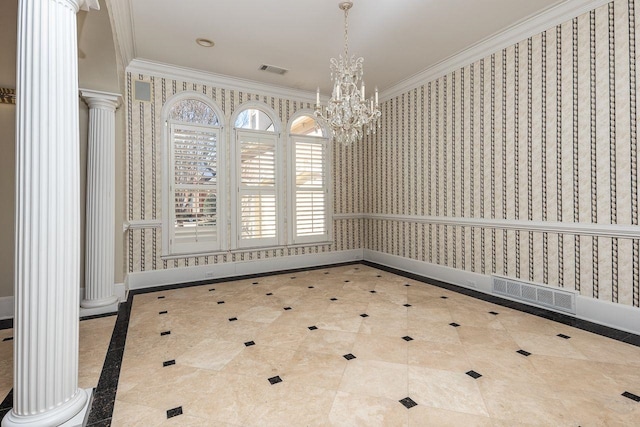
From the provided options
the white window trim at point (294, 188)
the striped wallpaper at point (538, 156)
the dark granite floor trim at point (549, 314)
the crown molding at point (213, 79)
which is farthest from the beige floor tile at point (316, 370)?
the crown molding at point (213, 79)

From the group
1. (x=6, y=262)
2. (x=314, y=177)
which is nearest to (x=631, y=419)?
(x=314, y=177)

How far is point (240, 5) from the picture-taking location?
3.50 m

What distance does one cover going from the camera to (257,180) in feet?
19.0

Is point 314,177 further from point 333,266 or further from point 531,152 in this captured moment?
point 531,152

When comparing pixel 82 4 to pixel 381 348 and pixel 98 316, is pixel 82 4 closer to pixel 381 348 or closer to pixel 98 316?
pixel 98 316

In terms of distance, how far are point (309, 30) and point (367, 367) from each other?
12.7 ft

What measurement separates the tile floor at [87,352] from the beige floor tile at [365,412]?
180 centimetres

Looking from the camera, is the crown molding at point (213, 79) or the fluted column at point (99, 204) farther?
the crown molding at point (213, 79)

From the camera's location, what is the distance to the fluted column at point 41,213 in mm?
1688

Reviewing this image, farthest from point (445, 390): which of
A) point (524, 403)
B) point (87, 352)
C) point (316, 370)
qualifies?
point (87, 352)

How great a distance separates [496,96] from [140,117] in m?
5.21

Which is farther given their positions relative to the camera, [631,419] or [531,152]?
[531,152]

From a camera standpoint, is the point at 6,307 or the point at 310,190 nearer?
the point at 6,307

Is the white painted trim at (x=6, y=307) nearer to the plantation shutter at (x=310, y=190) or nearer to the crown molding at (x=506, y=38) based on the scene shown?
the plantation shutter at (x=310, y=190)
